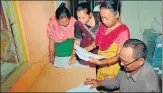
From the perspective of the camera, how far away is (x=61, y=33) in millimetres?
850

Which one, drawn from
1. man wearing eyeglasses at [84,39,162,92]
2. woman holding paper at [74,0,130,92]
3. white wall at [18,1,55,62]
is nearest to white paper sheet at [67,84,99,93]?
man wearing eyeglasses at [84,39,162,92]

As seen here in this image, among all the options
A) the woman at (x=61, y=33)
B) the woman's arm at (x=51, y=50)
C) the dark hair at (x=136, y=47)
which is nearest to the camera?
the dark hair at (x=136, y=47)

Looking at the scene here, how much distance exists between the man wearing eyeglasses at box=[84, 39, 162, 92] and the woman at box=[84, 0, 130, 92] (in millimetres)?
47

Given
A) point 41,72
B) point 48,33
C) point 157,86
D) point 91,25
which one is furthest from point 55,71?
point 157,86

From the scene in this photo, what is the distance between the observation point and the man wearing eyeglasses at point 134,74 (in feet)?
2.28

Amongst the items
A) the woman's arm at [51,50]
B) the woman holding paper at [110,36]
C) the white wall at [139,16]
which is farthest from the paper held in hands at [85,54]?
the white wall at [139,16]

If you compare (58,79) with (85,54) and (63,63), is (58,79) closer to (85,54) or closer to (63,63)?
(63,63)

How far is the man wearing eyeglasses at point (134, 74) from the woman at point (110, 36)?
0.15ft

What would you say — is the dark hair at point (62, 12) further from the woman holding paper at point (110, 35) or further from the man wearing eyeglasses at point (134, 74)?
the man wearing eyeglasses at point (134, 74)

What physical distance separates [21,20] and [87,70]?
426mm

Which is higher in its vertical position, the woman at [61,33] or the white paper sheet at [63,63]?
the woman at [61,33]

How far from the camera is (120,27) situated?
777 mm

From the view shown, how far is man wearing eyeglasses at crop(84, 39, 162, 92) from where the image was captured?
69 cm

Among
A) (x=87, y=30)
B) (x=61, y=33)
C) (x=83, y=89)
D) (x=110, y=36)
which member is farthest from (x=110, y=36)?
(x=83, y=89)
